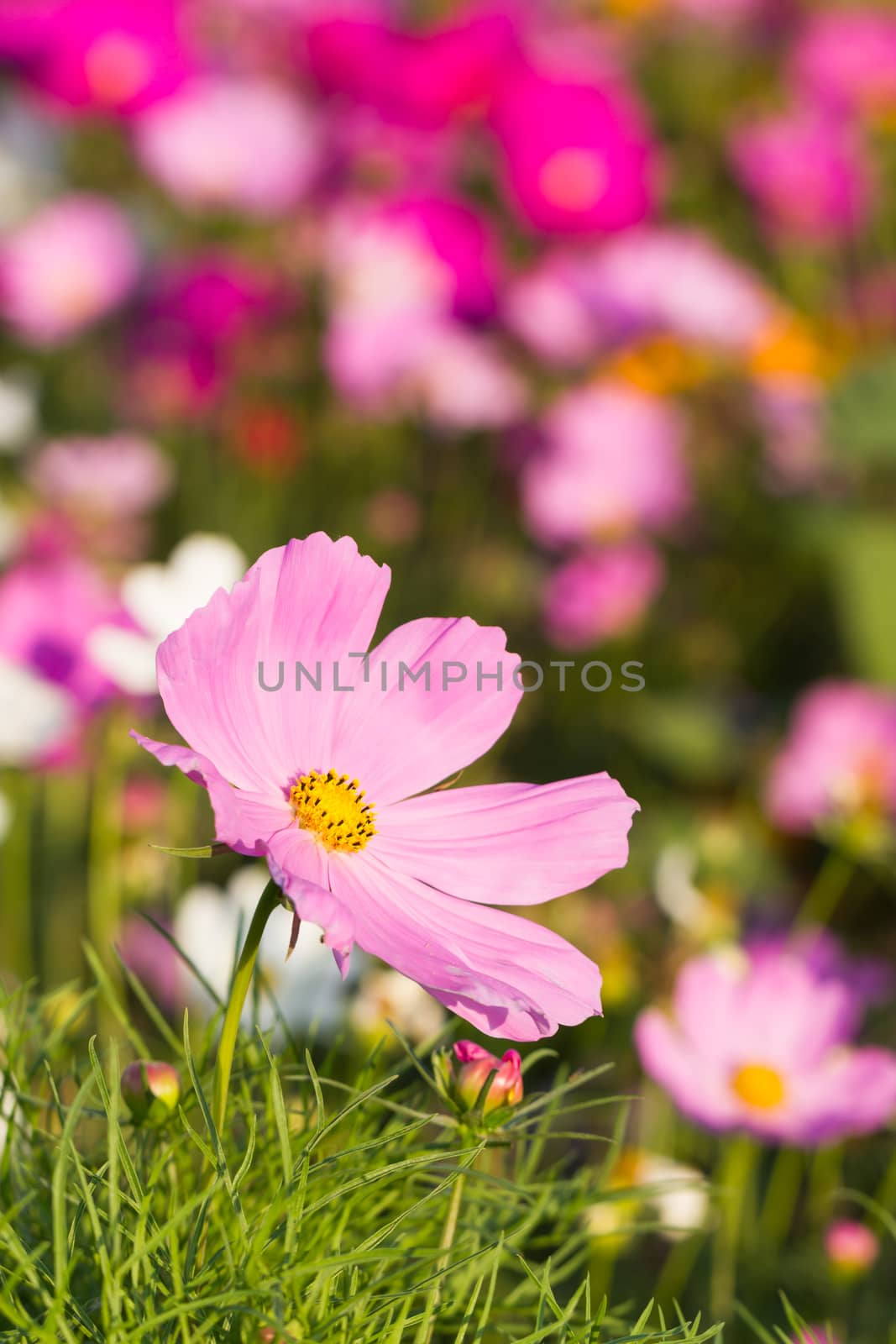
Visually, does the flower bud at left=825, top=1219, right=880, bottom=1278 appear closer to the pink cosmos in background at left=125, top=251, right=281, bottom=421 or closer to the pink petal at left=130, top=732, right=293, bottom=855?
the pink petal at left=130, top=732, right=293, bottom=855

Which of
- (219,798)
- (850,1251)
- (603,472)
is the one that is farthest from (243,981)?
(603,472)

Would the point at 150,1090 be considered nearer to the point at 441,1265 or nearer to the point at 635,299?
the point at 441,1265

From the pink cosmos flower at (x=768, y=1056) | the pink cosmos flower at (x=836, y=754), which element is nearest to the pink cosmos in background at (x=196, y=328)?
the pink cosmos flower at (x=836, y=754)

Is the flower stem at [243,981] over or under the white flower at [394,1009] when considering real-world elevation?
over

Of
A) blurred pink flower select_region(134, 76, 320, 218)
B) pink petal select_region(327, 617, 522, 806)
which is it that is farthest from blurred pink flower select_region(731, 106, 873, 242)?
pink petal select_region(327, 617, 522, 806)

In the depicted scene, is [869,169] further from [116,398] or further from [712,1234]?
[712,1234]

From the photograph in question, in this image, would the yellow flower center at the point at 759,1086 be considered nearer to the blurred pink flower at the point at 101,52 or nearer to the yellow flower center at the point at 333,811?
the yellow flower center at the point at 333,811
